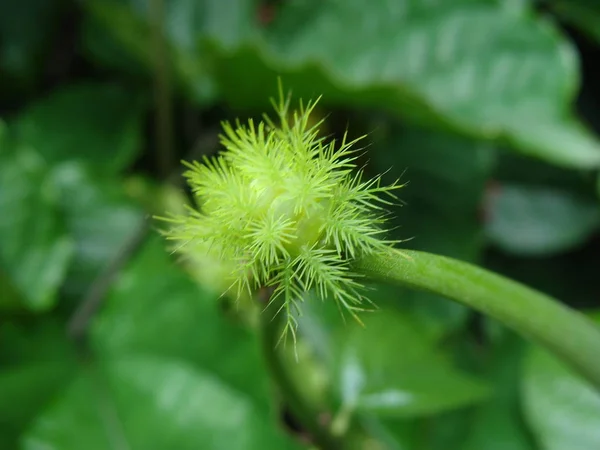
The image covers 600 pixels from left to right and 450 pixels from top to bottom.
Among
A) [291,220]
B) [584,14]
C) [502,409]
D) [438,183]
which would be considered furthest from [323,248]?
[584,14]

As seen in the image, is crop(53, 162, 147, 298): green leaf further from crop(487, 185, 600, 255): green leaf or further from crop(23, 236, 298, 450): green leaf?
crop(487, 185, 600, 255): green leaf

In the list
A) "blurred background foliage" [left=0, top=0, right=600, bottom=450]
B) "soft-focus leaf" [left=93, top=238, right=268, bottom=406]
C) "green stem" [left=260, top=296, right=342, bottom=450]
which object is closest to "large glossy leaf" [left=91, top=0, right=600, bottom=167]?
"blurred background foliage" [left=0, top=0, right=600, bottom=450]

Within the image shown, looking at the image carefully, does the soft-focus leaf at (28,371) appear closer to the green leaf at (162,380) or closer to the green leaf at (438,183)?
the green leaf at (162,380)

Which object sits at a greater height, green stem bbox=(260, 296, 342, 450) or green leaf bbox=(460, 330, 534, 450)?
green stem bbox=(260, 296, 342, 450)

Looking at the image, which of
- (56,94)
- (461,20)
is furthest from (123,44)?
(461,20)

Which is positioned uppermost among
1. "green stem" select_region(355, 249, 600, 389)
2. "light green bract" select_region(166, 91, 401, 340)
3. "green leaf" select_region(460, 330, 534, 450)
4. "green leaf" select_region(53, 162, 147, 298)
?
"light green bract" select_region(166, 91, 401, 340)

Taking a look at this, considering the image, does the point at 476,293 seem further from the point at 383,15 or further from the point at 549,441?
the point at 383,15
